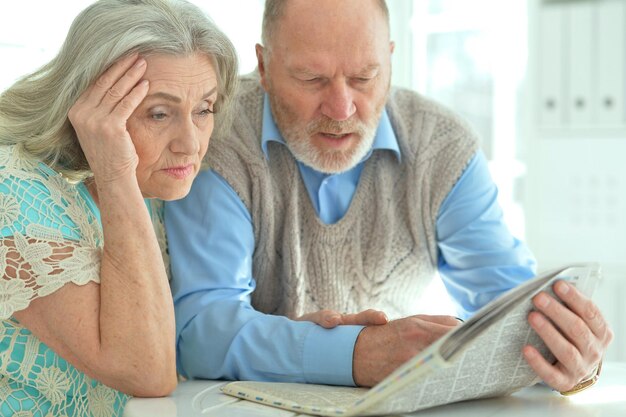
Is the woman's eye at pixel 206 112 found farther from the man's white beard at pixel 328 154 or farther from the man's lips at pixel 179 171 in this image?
the man's white beard at pixel 328 154

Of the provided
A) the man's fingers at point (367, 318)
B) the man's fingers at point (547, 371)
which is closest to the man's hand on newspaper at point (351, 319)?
the man's fingers at point (367, 318)

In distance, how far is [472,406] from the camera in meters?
1.12

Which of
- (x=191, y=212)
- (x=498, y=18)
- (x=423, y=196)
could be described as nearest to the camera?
(x=191, y=212)

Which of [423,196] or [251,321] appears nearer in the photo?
[251,321]

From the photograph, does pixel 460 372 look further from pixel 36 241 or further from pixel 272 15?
pixel 272 15

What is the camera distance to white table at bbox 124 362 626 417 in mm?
1081

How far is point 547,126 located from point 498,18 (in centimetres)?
A: 72

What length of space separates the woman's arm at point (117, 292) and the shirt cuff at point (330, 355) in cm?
22

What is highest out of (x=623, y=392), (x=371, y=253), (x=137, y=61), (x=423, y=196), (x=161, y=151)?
(x=137, y=61)

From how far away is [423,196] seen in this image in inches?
67.5

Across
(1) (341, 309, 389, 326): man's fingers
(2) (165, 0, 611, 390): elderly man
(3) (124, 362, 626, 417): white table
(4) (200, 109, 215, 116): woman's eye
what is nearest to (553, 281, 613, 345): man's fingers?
(3) (124, 362, 626, 417): white table

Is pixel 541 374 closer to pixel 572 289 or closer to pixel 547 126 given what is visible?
pixel 572 289

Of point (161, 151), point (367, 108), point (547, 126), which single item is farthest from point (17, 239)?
point (547, 126)

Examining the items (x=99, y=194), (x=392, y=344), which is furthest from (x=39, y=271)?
(x=392, y=344)
